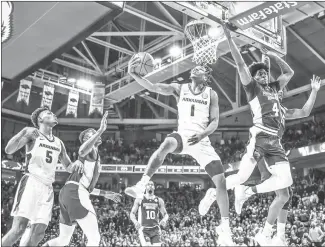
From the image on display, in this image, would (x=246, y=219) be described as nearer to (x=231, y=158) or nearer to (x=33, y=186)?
(x=231, y=158)

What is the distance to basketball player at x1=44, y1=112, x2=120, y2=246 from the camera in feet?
20.6

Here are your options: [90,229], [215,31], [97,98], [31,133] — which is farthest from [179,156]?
[31,133]

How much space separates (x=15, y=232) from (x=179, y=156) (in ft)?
81.8

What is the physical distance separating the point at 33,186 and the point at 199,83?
2.83m

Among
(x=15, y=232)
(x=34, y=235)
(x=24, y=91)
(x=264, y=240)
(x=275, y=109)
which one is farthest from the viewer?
(x=24, y=91)

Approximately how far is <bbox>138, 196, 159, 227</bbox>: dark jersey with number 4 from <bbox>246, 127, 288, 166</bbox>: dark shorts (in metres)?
5.35

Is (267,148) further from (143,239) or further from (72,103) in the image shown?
(72,103)

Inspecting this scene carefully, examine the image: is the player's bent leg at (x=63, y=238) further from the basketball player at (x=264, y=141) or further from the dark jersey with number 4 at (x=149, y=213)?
the dark jersey with number 4 at (x=149, y=213)

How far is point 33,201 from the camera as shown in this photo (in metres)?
5.77

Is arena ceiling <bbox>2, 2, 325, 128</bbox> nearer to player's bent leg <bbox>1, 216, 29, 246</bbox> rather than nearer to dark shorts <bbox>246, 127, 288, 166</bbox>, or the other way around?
dark shorts <bbox>246, 127, 288, 166</bbox>

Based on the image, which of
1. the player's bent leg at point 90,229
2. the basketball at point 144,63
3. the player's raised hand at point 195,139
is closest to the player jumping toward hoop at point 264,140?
the player's raised hand at point 195,139

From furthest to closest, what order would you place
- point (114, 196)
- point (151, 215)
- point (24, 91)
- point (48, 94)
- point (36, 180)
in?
point (48, 94) < point (24, 91) < point (151, 215) < point (114, 196) < point (36, 180)

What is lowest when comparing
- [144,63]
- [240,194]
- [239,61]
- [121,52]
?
[240,194]

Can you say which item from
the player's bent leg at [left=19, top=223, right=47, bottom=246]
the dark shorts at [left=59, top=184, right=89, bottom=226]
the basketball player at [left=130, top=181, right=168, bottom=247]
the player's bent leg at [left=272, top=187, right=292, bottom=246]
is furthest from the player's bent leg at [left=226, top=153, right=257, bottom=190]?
the basketball player at [left=130, top=181, right=168, bottom=247]
